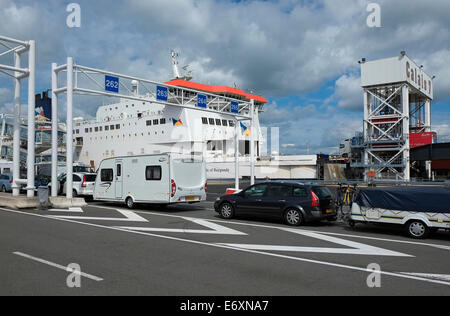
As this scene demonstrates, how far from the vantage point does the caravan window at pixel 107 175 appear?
1536cm

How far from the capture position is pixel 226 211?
1207 cm

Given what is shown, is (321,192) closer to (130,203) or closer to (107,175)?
(130,203)

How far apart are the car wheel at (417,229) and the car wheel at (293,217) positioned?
2.85m

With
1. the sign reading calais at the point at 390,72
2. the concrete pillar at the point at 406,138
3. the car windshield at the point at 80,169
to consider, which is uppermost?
the sign reading calais at the point at 390,72

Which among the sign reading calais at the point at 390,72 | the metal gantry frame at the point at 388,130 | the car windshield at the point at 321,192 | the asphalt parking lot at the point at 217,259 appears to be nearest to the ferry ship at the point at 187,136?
the metal gantry frame at the point at 388,130

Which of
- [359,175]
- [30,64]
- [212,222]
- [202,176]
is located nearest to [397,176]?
[359,175]

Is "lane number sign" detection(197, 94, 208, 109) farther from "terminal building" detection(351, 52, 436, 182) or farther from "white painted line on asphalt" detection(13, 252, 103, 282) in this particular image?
"terminal building" detection(351, 52, 436, 182)

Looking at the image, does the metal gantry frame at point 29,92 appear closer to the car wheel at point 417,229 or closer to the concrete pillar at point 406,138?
the car wheel at point 417,229

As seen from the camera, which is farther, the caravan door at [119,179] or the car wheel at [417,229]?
the caravan door at [119,179]

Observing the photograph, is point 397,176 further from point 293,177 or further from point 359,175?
point 293,177

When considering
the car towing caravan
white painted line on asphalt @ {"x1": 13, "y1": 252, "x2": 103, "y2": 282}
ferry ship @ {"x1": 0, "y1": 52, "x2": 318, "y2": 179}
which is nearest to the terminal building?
ferry ship @ {"x1": 0, "y1": 52, "x2": 318, "y2": 179}

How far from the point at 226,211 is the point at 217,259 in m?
5.82
